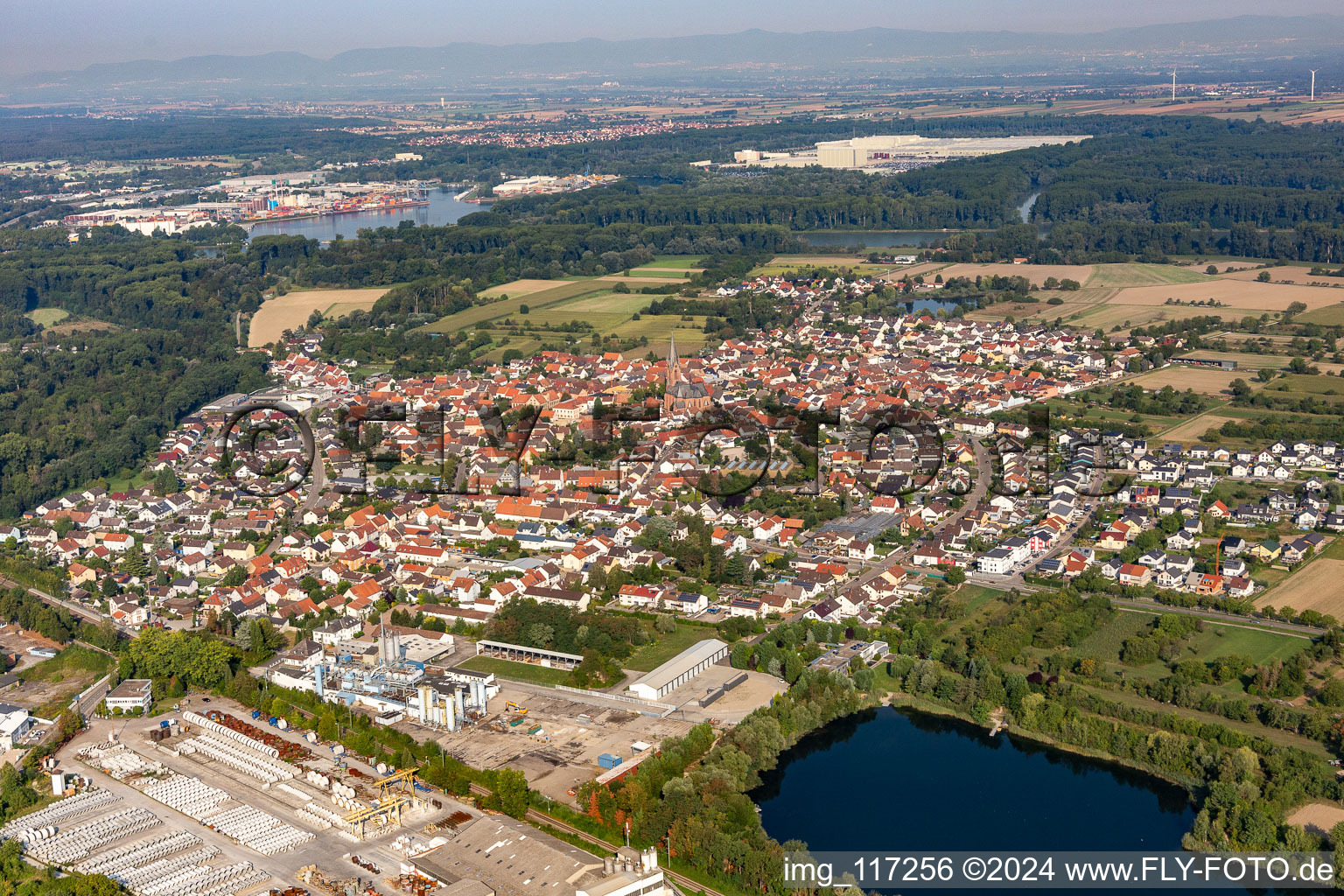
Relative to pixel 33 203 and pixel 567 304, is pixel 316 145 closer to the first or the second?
pixel 33 203

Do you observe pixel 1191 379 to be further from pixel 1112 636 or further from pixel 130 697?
pixel 130 697

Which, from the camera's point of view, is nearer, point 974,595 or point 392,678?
point 392,678

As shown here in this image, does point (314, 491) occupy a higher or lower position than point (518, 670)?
higher

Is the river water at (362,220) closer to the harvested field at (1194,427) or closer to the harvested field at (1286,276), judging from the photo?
the harvested field at (1286,276)

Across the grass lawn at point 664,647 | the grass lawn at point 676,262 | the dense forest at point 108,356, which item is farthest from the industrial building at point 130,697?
the grass lawn at point 676,262

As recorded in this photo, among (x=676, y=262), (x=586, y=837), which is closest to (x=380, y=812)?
(x=586, y=837)

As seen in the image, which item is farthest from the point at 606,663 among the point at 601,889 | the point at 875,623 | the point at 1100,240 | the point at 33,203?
the point at 33,203
